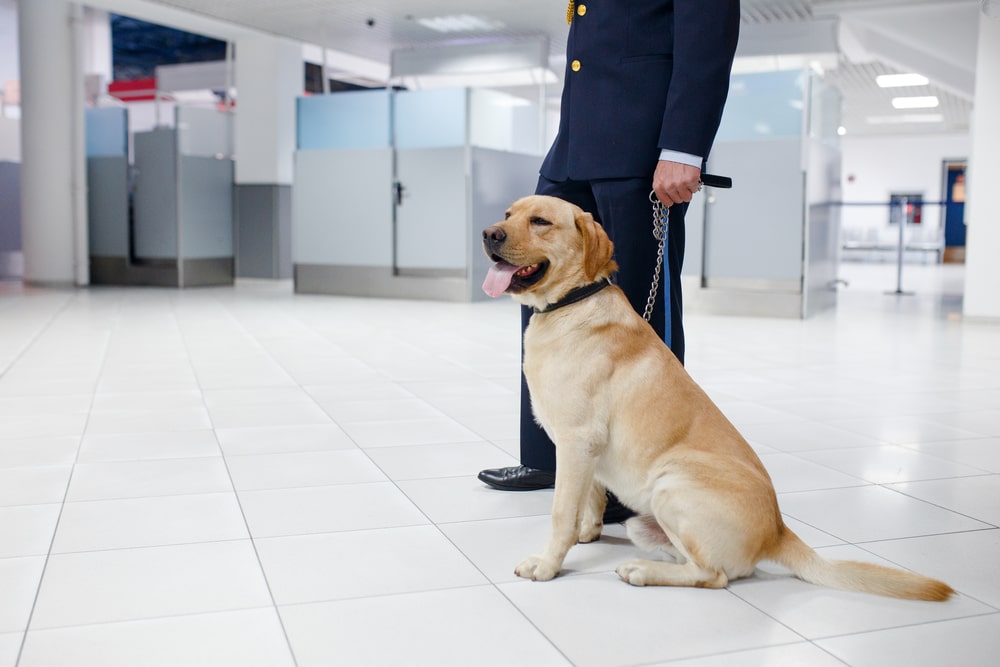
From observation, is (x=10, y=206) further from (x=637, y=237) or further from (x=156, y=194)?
(x=637, y=237)

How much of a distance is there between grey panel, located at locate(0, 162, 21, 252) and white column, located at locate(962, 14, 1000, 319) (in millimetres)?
12003

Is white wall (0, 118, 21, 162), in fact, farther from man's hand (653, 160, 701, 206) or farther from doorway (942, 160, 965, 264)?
doorway (942, 160, 965, 264)

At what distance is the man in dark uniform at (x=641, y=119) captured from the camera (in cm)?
224

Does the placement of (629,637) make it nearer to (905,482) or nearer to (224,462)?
(905,482)

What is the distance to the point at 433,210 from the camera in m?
9.80

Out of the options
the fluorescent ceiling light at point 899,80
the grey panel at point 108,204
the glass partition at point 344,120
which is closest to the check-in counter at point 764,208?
the glass partition at point 344,120

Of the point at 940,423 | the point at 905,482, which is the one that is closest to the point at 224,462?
the point at 905,482

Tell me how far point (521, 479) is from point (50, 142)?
33.0ft

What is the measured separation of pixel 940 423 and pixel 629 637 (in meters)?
2.66

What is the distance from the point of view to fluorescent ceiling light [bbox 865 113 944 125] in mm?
21609

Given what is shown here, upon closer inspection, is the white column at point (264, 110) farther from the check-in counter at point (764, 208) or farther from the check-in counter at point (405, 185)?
the check-in counter at point (764, 208)

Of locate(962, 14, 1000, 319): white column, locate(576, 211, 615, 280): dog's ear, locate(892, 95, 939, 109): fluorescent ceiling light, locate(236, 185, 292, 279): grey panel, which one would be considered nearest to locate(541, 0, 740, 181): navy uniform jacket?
locate(576, 211, 615, 280): dog's ear

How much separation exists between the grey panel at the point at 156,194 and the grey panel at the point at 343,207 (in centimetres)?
193

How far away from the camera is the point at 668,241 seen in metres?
2.48
